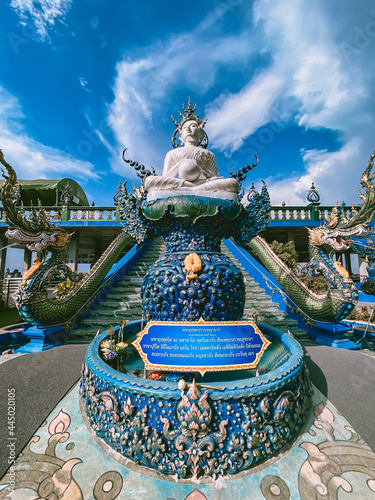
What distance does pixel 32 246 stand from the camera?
4898 millimetres

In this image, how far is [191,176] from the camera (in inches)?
145

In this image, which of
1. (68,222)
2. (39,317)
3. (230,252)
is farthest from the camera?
(68,222)

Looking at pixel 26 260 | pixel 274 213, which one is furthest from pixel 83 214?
pixel 274 213

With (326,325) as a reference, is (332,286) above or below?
above

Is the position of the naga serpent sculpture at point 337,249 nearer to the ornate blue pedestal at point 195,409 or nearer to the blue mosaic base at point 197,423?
the ornate blue pedestal at point 195,409

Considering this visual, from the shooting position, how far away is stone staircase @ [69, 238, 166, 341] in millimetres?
5578

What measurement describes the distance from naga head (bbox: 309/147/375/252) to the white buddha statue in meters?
2.89

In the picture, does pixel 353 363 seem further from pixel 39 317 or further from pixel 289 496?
pixel 39 317

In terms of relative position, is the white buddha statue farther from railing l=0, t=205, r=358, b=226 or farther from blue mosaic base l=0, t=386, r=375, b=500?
railing l=0, t=205, r=358, b=226

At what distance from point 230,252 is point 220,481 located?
940 cm

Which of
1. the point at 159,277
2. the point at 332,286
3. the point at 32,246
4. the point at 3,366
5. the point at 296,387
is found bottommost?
the point at 3,366

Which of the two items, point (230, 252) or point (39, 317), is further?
point (230, 252)

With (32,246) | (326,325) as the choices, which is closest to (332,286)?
(326,325)

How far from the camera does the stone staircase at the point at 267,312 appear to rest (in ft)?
19.0
